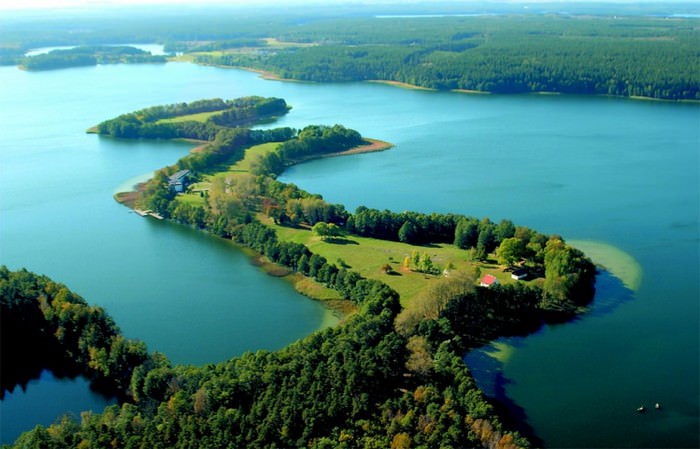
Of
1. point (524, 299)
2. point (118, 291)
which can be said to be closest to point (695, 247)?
point (524, 299)

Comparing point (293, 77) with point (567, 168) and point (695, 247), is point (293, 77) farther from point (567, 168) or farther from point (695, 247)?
point (695, 247)

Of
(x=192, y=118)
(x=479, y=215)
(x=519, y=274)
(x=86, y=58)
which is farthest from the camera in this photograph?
(x=86, y=58)

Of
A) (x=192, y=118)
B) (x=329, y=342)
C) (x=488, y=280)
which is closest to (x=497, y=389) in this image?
(x=329, y=342)

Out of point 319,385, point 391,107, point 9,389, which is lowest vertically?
point 9,389

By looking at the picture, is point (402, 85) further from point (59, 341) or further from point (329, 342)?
point (329, 342)

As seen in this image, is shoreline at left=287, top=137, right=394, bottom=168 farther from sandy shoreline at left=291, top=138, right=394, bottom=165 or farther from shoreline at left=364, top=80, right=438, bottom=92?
shoreline at left=364, top=80, right=438, bottom=92

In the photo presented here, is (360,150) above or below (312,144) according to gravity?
below

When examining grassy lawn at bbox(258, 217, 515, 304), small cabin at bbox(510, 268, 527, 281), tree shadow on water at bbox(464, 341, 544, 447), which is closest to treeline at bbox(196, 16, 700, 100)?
grassy lawn at bbox(258, 217, 515, 304)

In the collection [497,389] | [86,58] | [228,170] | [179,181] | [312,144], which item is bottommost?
[497,389]
